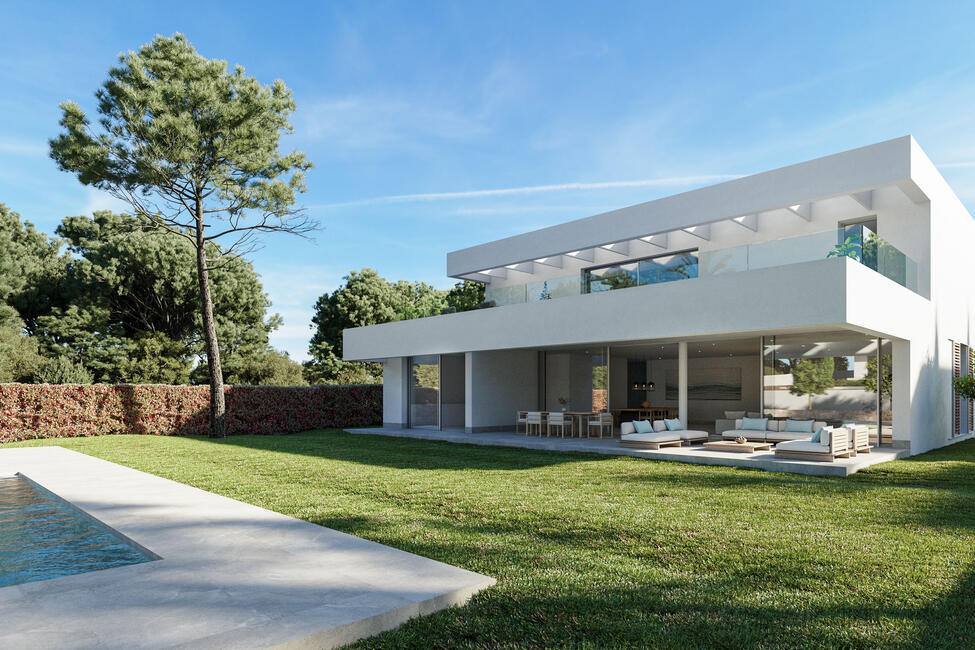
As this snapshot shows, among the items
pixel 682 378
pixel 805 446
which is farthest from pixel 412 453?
pixel 805 446

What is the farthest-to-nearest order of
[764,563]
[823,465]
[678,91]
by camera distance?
[678,91], [823,465], [764,563]

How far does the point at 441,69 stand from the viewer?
20.2 metres

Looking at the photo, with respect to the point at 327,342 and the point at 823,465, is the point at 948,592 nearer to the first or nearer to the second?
the point at 823,465

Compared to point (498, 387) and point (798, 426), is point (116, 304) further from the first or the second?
point (798, 426)

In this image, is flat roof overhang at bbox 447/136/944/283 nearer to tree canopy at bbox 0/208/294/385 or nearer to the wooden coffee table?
the wooden coffee table

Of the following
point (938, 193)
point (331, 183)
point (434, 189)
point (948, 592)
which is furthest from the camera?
point (434, 189)

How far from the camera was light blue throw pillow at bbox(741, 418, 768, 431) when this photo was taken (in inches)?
561

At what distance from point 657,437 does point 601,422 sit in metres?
2.85

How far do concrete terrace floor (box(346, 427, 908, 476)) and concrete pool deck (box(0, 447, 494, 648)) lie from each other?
8.43 meters

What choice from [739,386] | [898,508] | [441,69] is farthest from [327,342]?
[898,508]

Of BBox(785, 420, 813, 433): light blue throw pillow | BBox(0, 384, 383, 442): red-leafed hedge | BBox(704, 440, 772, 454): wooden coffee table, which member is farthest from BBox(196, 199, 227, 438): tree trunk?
BBox(785, 420, 813, 433): light blue throw pillow

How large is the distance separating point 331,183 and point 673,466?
68.3ft

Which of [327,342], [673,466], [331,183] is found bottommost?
[673,466]

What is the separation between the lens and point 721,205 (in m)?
16.0
